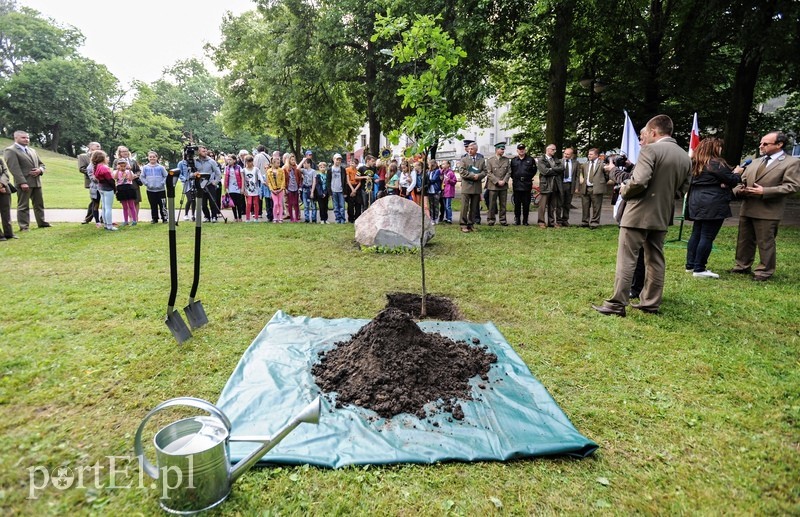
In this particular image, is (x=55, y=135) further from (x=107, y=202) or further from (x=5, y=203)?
(x=5, y=203)

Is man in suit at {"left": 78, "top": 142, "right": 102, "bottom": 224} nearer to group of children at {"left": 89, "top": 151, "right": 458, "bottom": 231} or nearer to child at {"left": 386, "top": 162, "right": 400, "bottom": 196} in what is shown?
group of children at {"left": 89, "top": 151, "right": 458, "bottom": 231}

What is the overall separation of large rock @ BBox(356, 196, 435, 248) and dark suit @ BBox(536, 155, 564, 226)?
422 cm

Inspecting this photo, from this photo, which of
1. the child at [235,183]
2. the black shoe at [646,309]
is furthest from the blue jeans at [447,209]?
the black shoe at [646,309]

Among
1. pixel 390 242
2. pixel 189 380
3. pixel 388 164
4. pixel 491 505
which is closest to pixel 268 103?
pixel 388 164

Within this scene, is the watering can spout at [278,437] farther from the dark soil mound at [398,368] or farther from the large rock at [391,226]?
the large rock at [391,226]

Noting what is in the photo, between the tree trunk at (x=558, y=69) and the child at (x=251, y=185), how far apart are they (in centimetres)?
970

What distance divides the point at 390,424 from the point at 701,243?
23.4 ft

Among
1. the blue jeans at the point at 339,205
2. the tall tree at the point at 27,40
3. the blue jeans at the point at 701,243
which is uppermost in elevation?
the tall tree at the point at 27,40

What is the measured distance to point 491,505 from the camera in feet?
8.24

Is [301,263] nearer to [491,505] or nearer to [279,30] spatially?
[491,505]

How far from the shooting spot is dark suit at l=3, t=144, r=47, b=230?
33.7ft

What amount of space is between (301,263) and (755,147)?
25.1m

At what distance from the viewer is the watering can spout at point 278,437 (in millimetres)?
2312

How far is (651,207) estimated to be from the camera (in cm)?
536
